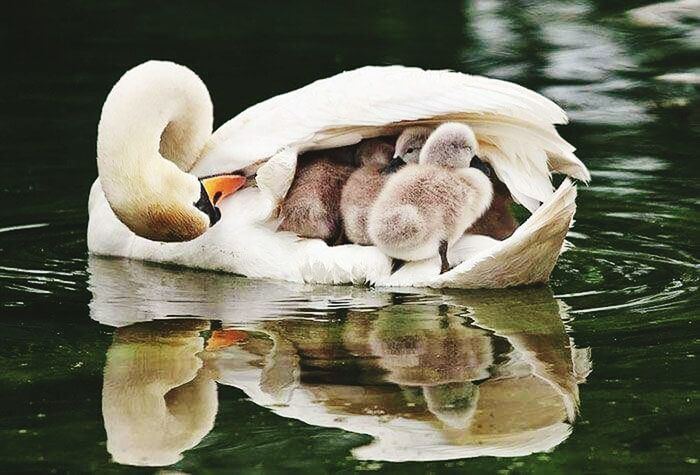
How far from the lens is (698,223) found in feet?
26.6

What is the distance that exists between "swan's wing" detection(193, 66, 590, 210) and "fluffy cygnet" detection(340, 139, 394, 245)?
5.1 inches

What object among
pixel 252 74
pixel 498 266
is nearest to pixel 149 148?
pixel 498 266

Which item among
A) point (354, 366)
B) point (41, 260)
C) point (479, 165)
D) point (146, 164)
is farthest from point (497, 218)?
point (41, 260)

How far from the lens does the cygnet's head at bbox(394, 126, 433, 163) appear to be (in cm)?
712

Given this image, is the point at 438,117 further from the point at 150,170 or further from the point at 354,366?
the point at 354,366

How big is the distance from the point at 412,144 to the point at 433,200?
0.42 metres

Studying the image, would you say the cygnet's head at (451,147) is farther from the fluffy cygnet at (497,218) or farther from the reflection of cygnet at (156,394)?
the reflection of cygnet at (156,394)

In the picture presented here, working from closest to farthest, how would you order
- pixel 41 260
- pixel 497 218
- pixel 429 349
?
pixel 429 349
pixel 497 218
pixel 41 260

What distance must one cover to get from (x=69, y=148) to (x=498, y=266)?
431 centimetres

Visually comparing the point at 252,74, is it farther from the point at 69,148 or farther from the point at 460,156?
the point at 460,156

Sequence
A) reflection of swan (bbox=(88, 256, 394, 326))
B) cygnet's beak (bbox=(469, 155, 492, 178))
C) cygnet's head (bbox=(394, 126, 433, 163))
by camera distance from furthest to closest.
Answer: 1. cygnet's head (bbox=(394, 126, 433, 163))
2. cygnet's beak (bbox=(469, 155, 492, 178))
3. reflection of swan (bbox=(88, 256, 394, 326))

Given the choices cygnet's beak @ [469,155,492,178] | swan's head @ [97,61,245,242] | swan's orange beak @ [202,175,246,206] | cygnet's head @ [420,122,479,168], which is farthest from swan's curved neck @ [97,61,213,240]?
cygnet's beak @ [469,155,492,178]

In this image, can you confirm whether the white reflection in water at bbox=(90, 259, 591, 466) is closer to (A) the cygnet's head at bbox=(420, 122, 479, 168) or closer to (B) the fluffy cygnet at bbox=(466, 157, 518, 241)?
(B) the fluffy cygnet at bbox=(466, 157, 518, 241)

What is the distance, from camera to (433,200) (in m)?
6.82
